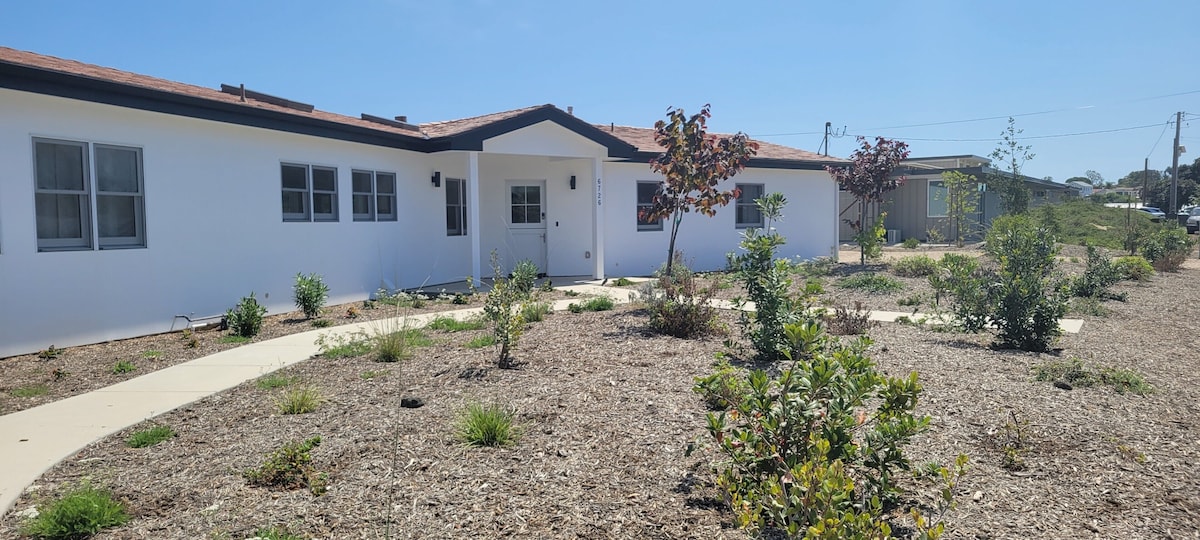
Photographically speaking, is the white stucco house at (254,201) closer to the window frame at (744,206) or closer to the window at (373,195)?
the window at (373,195)

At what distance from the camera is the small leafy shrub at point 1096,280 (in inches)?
451

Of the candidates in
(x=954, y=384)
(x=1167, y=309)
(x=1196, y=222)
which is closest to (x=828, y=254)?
(x=1167, y=309)

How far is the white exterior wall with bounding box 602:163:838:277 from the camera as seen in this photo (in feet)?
54.3

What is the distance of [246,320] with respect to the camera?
916 cm

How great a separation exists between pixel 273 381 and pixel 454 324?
115 inches

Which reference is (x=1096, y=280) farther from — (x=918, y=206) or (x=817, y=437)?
(x=918, y=206)

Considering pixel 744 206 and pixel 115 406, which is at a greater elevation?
pixel 744 206

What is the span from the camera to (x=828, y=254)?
2045cm

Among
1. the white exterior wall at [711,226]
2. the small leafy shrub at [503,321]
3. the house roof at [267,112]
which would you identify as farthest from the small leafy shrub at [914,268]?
the small leafy shrub at [503,321]

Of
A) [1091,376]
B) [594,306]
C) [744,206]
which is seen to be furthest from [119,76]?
[744,206]

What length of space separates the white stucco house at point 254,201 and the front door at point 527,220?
0.03 meters

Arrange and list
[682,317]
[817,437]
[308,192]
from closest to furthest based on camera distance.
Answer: [817,437] < [682,317] < [308,192]

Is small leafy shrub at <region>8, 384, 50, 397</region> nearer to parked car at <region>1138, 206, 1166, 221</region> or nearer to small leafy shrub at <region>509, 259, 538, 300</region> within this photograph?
small leafy shrub at <region>509, 259, 538, 300</region>

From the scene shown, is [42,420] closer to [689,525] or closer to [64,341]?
[64,341]
